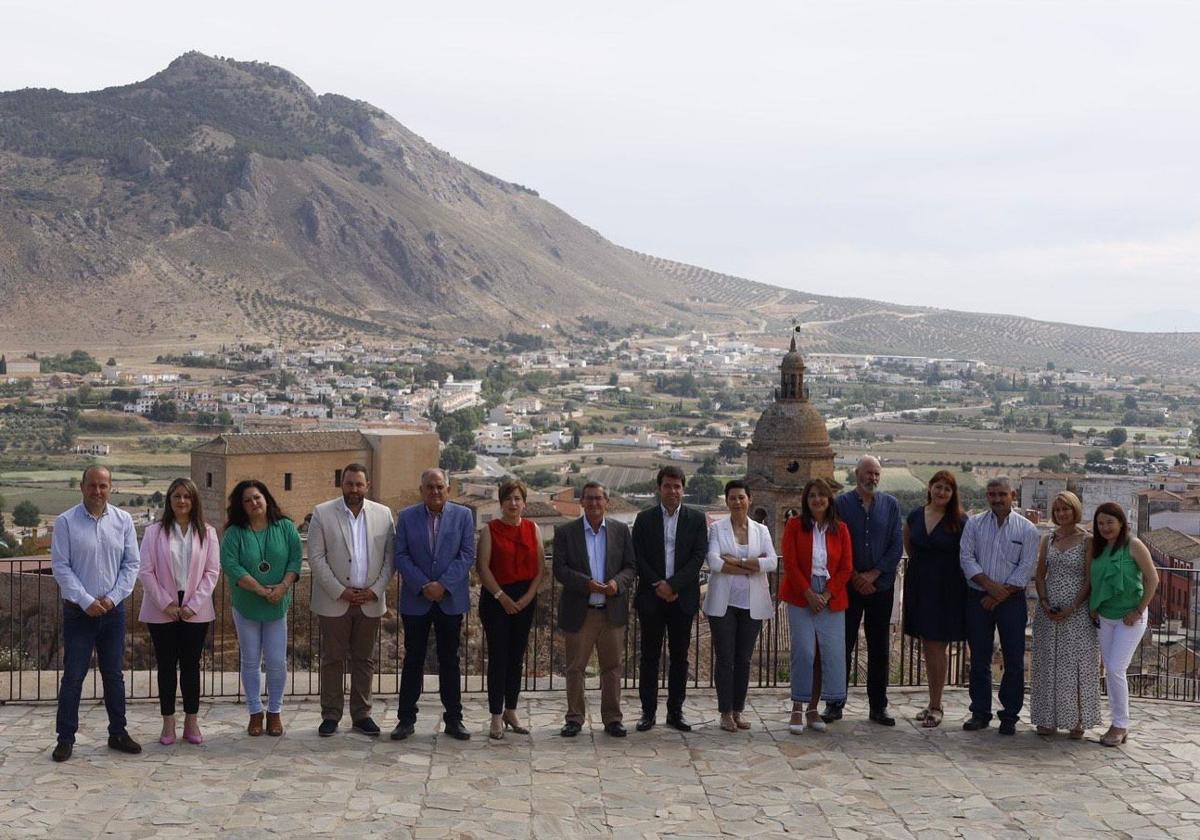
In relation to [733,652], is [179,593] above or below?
above

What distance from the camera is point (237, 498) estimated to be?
640 cm

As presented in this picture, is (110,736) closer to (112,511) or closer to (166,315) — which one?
(112,511)

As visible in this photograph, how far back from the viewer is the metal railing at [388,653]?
744 cm

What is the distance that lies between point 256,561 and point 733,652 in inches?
86.0

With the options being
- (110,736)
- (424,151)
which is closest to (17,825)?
(110,736)

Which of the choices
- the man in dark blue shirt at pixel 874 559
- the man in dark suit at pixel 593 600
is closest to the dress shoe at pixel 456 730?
the man in dark suit at pixel 593 600

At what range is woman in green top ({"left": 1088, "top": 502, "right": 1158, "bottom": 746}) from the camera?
646 cm

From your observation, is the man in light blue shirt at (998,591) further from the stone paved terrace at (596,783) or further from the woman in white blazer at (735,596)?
the woman in white blazer at (735,596)

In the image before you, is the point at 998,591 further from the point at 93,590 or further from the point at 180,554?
→ the point at 93,590

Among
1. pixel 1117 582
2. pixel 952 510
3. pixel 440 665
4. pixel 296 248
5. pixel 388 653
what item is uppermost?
pixel 296 248

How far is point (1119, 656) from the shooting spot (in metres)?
6.50

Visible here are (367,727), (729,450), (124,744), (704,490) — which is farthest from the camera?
(729,450)

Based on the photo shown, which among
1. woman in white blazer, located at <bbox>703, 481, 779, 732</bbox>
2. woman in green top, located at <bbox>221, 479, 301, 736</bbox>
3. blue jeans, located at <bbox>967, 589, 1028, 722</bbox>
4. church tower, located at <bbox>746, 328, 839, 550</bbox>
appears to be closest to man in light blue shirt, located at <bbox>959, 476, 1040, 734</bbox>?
blue jeans, located at <bbox>967, 589, 1028, 722</bbox>

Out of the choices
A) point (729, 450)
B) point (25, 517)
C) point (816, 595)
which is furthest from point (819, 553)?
point (729, 450)
